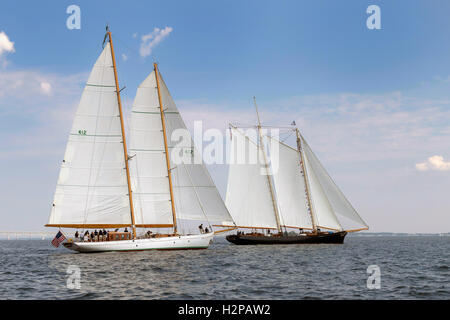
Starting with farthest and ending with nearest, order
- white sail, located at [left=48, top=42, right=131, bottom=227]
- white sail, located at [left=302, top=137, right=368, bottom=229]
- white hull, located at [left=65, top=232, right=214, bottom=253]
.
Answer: white sail, located at [left=302, top=137, right=368, bottom=229] < white hull, located at [left=65, top=232, right=214, bottom=253] < white sail, located at [left=48, top=42, right=131, bottom=227]

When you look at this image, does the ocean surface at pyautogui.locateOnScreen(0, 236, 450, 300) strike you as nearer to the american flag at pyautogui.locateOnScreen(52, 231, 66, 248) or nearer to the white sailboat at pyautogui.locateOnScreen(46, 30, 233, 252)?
the american flag at pyautogui.locateOnScreen(52, 231, 66, 248)

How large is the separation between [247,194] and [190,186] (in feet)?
61.1

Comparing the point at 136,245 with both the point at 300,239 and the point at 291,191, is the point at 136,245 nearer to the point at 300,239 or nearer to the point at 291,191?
the point at 291,191

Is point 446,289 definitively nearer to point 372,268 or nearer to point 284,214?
point 372,268

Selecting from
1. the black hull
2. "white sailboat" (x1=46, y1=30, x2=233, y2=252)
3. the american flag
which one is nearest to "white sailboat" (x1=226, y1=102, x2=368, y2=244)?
the black hull

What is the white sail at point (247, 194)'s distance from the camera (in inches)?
2773

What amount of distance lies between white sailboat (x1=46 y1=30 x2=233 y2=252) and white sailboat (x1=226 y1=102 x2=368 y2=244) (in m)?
15.8

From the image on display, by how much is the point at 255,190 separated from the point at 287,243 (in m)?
11.0

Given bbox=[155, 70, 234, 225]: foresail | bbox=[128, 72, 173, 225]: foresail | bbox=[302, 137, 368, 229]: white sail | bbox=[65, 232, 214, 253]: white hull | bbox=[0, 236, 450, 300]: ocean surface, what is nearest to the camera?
bbox=[0, 236, 450, 300]: ocean surface

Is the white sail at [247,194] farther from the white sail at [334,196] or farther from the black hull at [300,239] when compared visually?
the white sail at [334,196]

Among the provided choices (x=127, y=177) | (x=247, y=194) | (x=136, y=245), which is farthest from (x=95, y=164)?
(x=247, y=194)

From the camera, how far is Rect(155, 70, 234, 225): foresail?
54281mm

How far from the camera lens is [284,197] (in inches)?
2835

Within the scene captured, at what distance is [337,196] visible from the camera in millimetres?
68500
